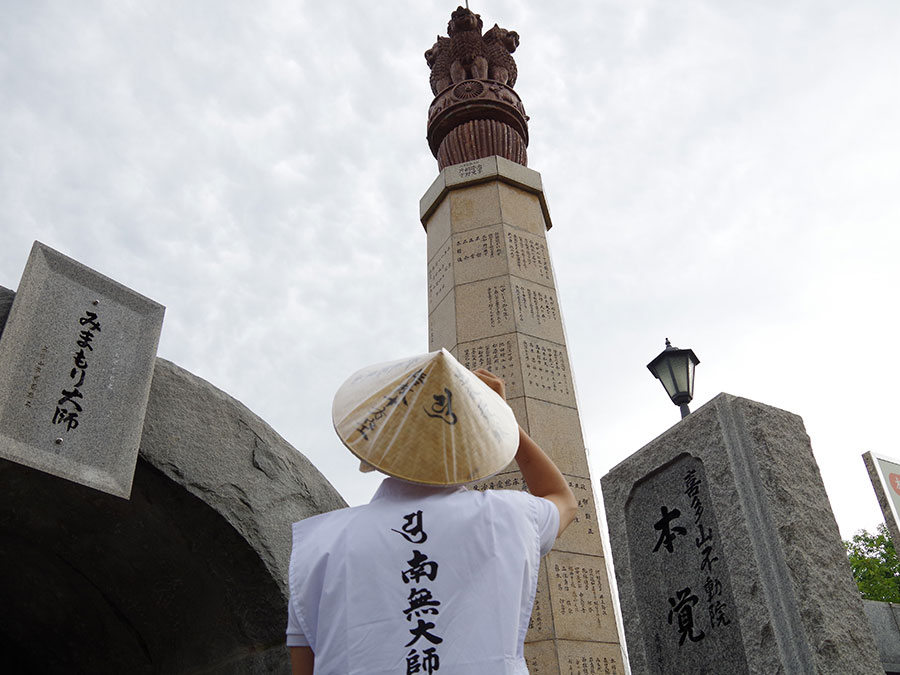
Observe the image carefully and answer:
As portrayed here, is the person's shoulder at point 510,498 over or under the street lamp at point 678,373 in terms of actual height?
under

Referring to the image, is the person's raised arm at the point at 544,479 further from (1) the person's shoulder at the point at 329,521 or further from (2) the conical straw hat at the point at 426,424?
(1) the person's shoulder at the point at 329,521

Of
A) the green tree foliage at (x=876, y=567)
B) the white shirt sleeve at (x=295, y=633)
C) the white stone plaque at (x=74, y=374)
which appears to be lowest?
the white shirt sleeve at (x=295, y=633)

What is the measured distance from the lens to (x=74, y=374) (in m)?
2.50

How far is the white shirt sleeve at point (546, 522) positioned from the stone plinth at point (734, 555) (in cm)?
156

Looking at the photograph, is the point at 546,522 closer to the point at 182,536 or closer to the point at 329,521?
the point at 329,521

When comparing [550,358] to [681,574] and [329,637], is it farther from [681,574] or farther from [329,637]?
[329,637]

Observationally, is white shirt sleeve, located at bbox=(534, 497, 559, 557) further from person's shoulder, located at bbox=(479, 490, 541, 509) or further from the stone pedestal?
the stone pedestal

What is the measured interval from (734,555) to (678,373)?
200 cm

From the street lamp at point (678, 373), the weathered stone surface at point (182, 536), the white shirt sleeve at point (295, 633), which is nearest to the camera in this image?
the white shirt sleeve at point (295, 633)

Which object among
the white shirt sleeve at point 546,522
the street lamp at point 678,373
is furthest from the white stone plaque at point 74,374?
the street lamp at point 678,373

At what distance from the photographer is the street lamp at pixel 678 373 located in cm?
481

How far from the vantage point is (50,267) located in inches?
101

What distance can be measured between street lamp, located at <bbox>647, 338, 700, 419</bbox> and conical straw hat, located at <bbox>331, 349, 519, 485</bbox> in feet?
11.0

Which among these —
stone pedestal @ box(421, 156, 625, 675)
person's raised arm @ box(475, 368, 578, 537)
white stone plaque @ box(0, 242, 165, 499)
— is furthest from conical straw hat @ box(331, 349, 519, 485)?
stone pedestal @ box(421, 156, 625, 675)
